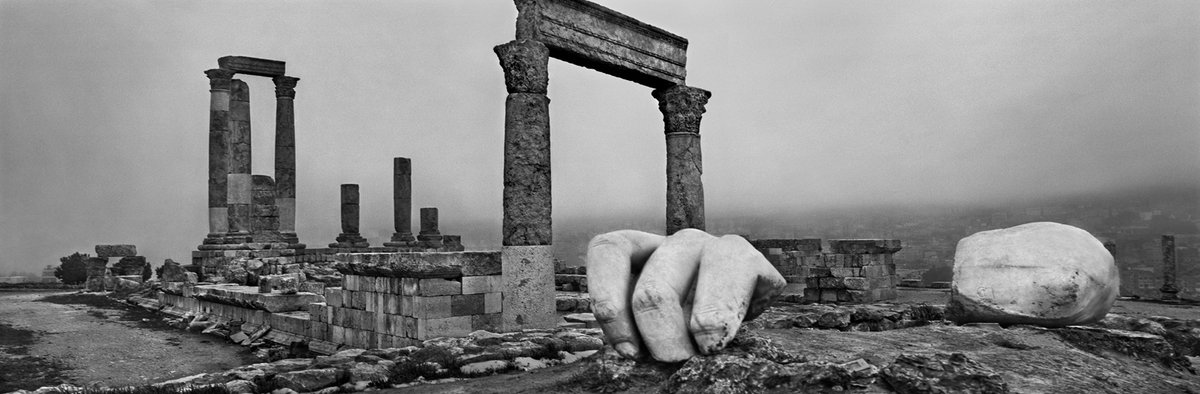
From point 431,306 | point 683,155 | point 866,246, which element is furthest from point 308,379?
point 866,246

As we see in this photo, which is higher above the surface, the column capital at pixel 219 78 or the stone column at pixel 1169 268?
the column capital at pixel 219 78

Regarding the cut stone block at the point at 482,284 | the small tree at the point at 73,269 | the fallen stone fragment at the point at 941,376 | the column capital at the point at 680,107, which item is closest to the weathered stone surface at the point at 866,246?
the column capital at the point at 680,107

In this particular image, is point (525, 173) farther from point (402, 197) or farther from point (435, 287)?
point (402, 197)

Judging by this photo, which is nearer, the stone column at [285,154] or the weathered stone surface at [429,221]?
the stone column at [285,154]

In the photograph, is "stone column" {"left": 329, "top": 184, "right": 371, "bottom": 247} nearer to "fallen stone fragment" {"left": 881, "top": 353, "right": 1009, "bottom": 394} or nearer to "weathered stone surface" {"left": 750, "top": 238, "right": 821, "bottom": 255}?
"weathered stone surface" {"left": 750, "top": 238, "right": 821, "bottom": 255}

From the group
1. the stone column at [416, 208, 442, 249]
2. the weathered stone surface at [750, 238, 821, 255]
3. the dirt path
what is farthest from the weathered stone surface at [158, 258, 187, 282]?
the weathered stone surface at [750, 238, 821, 255]

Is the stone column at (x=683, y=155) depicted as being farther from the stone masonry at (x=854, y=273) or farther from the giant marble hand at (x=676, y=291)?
the giant marble hand at (x=676, y=291)

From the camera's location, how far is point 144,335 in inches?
558

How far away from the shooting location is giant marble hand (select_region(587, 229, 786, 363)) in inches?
159

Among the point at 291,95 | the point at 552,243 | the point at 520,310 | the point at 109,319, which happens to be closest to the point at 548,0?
the point at 552,243

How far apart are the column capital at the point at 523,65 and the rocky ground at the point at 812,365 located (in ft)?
13.5

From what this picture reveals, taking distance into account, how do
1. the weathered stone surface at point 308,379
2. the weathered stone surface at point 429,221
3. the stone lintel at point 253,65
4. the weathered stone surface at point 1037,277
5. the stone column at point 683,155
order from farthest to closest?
the weathered stone surface at point 429,221
the stone lintel at point 253,65
the stone column at point 683,155
the weathered stone surface at point 308,379
the weathered stone surface at point 1037,277

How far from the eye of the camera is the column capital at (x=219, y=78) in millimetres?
22312

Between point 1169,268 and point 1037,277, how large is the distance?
23.0 meters
